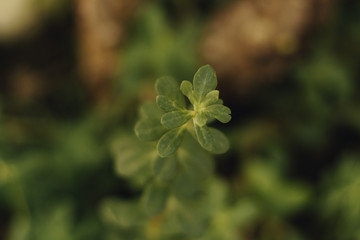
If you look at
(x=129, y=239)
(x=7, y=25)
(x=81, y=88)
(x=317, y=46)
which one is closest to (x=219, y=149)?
(x=129, y=239)

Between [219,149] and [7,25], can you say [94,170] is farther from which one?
[7,25]

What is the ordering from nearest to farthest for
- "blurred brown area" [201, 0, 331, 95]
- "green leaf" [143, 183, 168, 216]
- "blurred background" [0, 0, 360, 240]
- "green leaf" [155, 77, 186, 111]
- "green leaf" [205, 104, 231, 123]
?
1. "green leaf" [205, 104, 231, 123]
2. "green leaf" [155, 77, 186, 111]
3. "green leaf" [143, 183, 168, 216]
4. "blurred background" [0, 0, 360, 240]
5. "blurred brown area" [201, 0, 331, 95]

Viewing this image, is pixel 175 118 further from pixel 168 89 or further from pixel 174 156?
pixel 174 156

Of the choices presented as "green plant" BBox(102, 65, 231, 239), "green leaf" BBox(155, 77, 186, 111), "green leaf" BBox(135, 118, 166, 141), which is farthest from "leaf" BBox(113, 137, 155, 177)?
"green leaf" BBox(155, 77, 186, 111)

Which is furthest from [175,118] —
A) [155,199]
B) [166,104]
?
[155,199]

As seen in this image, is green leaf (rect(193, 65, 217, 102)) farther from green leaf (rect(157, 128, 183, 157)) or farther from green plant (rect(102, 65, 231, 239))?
green leaf (rect(157, 128, 183, 157))

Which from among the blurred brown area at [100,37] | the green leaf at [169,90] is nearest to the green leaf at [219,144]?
the green leaf at [169,90]
